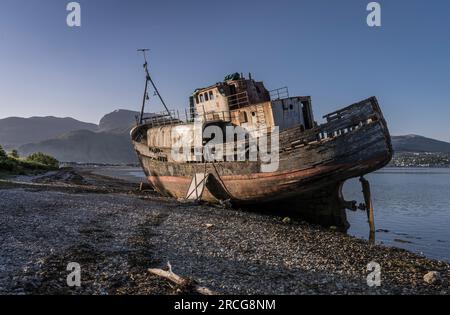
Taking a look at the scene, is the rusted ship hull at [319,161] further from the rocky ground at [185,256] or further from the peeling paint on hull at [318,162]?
A: the rocky ground at [185,256]

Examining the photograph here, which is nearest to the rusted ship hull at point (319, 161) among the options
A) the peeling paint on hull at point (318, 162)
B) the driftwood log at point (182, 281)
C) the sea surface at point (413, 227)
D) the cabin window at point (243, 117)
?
the peeling paint on hull at point (318, 162)

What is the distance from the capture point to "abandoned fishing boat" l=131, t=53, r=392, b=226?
18.8 m

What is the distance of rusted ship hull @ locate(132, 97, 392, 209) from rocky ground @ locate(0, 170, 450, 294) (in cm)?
327

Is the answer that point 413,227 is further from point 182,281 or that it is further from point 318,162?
point 182,281

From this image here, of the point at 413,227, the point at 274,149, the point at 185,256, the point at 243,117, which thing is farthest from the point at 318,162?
the point at 413,227

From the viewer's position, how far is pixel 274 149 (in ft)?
68.5

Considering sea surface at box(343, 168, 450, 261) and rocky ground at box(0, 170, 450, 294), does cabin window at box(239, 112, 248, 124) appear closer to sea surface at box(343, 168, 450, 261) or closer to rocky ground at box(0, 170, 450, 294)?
rocky ground at box(0, 170, 450, 294)

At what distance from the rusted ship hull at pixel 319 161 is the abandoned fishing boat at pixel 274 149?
0.05 metres

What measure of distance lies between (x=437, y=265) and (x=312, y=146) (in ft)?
28.0

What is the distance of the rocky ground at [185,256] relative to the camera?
8664 millimetres

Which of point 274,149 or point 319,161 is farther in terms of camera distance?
point 274,149

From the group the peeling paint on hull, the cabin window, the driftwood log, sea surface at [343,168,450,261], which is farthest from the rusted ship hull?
A: the driftwood log

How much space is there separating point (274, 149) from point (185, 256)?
36.3 ft
